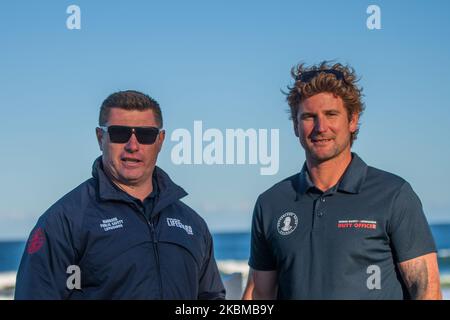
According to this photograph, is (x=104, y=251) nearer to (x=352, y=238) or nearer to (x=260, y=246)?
(x=260, y=246)

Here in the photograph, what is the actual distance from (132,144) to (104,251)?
1.94 ft

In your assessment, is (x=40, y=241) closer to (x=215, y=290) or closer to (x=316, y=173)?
(x=215, y=290)

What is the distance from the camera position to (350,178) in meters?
3.75

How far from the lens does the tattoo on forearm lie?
357cm

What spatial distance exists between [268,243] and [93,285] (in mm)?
916

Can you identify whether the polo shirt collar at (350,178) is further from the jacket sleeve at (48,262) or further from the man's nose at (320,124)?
the jacket sleeve at (48,262)

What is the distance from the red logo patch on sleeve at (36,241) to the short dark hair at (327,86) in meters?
1.43

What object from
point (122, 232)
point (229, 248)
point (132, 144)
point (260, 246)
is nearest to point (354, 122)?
point (260, 246)

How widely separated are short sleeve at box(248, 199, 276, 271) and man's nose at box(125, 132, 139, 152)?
2.34ft

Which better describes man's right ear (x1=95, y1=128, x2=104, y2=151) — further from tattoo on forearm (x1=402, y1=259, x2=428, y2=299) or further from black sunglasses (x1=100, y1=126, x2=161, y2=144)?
tattoo on forearm (x1=402, y1=259, x2=428, y2=299)

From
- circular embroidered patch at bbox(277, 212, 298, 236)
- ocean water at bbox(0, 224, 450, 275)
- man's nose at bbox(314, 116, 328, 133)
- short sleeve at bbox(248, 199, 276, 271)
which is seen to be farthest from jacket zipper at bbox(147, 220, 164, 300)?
ocean water at bbox(0, 224, 450, 275)

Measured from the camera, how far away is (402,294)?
3662mm

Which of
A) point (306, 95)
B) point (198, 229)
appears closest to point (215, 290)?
point (198, 229)

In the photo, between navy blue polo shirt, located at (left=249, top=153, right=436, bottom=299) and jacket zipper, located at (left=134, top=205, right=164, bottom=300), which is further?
jacket zipper, located at (left=134, top=205, right=164, bottom=300)
